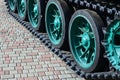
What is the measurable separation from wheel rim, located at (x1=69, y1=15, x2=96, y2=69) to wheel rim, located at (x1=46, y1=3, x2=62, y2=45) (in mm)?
634

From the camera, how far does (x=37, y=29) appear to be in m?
6.59

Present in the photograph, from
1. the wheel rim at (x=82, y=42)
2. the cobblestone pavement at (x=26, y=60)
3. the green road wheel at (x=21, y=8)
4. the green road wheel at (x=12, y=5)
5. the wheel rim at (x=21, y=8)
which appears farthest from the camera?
the green road wheel at (x=12, y=5)

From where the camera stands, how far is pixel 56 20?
5.77 metres

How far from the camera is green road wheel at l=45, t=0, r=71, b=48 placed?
5293mm

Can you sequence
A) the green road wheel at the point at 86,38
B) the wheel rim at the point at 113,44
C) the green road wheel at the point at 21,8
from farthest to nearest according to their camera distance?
the green road wheel at the point at 21,8 → the green road wheel at the point at 86,38 → the wheel rim at the point at 113,44

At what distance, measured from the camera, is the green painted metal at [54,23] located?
5686mm

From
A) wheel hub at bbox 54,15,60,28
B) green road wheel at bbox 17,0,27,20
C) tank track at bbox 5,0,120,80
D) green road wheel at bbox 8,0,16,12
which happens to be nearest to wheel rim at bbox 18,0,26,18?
green road wheel at bbox 17,0,27,20

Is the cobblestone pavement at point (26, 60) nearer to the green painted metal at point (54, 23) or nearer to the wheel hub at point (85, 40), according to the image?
the green painted metal at point (54, 23)


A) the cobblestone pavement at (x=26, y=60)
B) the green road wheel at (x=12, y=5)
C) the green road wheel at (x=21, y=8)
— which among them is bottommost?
the cobblestone pavement at (x=26, y=60)

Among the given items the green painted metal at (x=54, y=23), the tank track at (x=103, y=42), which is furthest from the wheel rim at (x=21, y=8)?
the green painted metal at (x=54, y=23)

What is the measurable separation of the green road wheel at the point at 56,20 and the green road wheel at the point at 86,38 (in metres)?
0.35

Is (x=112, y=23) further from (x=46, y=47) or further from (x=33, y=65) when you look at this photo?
(x=46, y=47)

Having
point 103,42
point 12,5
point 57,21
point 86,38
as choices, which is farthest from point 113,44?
point 12,5

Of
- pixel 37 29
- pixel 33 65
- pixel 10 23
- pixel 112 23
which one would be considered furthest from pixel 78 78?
pixel 10 23
